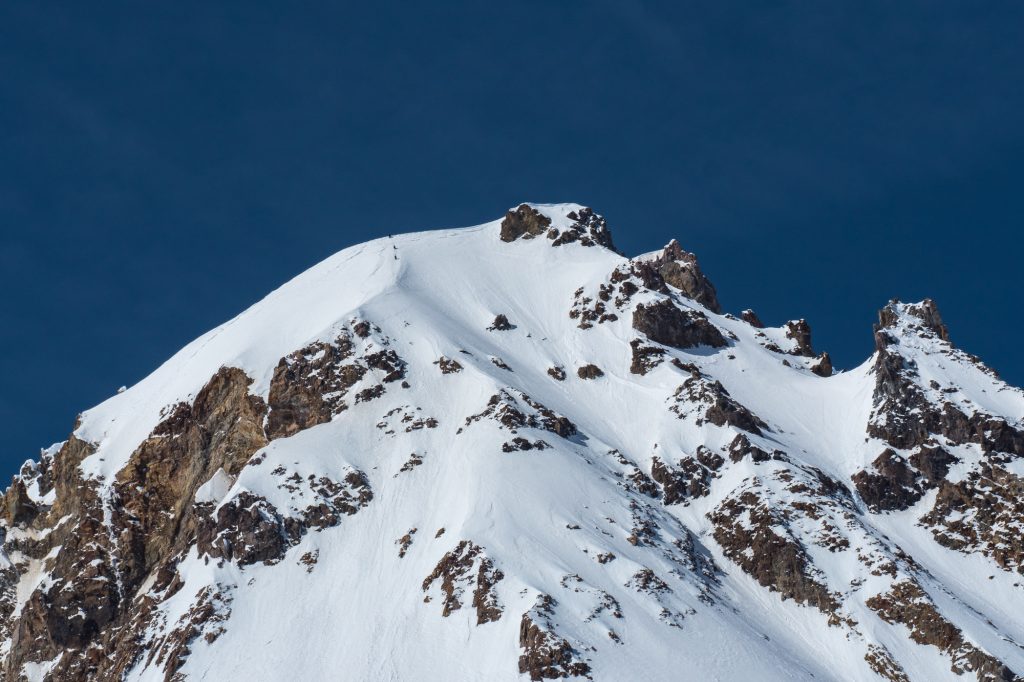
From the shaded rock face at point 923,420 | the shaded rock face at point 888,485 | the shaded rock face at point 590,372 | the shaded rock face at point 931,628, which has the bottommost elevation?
the shaded rock face at point 931,628

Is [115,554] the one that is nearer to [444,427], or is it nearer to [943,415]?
[444,427]

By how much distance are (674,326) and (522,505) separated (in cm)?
4585

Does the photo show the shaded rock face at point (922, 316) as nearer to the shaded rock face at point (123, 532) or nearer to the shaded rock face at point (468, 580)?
the shaded rock face at point (468, 580)

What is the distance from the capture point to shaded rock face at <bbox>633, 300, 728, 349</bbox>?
174 metres

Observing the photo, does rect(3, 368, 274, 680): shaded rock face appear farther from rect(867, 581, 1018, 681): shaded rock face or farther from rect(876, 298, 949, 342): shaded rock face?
rect(876, 298, 949, 342): shaded rock face

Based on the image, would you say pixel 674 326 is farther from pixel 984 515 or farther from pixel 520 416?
pixel 984 515

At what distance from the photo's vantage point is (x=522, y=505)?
136 meters

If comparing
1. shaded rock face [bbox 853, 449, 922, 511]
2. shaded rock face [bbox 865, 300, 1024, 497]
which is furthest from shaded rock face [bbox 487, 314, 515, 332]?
shaded rock face [bbox 853, 449, 922, 511]

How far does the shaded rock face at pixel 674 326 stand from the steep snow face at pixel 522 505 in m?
0.33

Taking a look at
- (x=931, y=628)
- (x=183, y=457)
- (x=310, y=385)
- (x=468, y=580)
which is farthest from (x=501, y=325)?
(x=931, y=628)

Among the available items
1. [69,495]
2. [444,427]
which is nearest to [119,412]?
[69,495]

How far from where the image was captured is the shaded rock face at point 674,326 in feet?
569

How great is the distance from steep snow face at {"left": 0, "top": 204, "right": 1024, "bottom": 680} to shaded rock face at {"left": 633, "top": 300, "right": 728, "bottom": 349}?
334 millimetres

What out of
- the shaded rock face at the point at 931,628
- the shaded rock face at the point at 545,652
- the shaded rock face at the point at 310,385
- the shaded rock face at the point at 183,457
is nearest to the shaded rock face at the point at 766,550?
the shaded rock face at the point at 931,628
